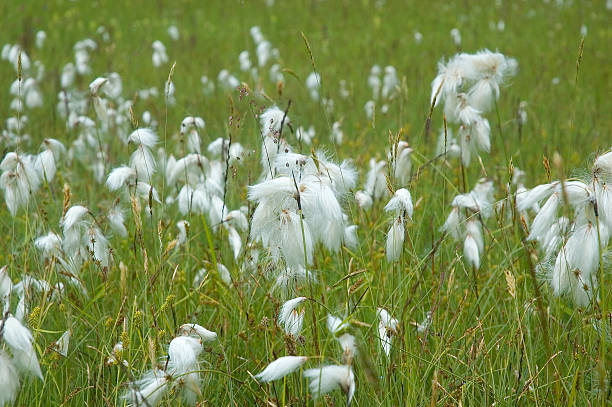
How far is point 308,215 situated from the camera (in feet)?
6.51

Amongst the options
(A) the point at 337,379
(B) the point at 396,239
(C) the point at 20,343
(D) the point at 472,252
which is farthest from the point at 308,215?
(D) the point at 472,252

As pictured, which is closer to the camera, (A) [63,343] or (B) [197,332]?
(B) [197,332]

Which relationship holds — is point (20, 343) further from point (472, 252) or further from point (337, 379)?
point (472, 252)

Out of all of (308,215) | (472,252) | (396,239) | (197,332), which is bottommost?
(472,252)

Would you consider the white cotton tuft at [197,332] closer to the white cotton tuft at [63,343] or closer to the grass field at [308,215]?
the grass field at [308,215]

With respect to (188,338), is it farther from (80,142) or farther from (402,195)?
(80,142)

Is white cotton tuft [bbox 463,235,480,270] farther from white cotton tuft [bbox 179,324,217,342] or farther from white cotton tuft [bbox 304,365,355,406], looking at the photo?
white cotton tuft [bbox 304,365,355,406]

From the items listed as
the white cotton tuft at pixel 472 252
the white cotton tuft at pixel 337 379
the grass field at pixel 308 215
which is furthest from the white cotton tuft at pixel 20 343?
the white cotton tuft at pixel 472 252

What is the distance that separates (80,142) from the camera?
552cm

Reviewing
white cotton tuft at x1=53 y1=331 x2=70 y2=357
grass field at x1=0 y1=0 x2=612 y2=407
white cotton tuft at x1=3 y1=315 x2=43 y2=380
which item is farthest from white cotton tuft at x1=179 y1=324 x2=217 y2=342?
white cotton tuft at x1=53 y1=331 x2=70 y2=357

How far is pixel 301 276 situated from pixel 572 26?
36.4 feet

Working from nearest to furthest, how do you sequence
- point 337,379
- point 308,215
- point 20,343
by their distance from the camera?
point 337,379
point 20,343
point 308,215

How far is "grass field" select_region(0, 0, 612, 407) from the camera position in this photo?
2174 mm

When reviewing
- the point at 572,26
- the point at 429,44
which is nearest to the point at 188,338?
the point at 429,44
